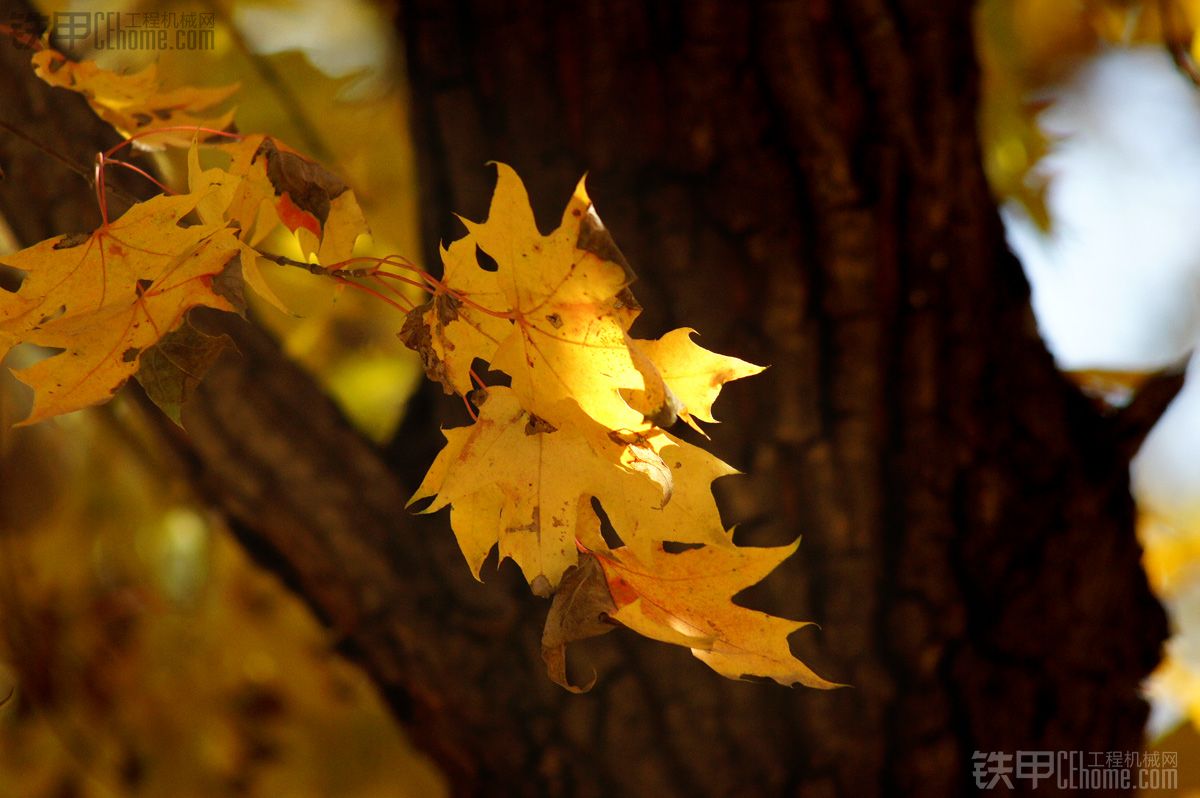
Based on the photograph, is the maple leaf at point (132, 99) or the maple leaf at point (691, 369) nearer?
the maple leaf at point (691, 369)

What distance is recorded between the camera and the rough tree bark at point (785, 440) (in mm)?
887

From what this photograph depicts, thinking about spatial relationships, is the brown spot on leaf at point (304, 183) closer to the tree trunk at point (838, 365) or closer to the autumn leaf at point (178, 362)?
the autumn leaf at point (178, 362)

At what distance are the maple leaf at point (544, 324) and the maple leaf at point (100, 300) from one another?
0.11 meters

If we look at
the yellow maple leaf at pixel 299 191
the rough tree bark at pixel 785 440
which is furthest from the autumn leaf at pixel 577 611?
the rough tree bark at pixel 785 440

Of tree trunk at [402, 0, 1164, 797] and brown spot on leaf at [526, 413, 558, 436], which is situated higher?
brown spot on leaf at [526, 413, 558, 436]

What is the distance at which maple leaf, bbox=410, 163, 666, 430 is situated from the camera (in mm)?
427

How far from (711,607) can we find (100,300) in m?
0.33

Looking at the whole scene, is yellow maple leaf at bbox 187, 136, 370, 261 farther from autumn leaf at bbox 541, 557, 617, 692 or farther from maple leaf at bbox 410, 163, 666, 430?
autumn leaf at bbox 541, 557, 617, 692

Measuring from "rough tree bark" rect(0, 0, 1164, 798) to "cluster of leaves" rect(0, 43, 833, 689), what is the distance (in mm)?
410

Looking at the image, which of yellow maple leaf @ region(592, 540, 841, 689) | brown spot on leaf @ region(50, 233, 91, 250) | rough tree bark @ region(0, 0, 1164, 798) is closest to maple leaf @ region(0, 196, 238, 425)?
brown spot on leaf @ region(50, 233, 91, 250)

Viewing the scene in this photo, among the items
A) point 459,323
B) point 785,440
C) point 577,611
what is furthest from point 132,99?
point 785,440

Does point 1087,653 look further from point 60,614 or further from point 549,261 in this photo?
point 60,614

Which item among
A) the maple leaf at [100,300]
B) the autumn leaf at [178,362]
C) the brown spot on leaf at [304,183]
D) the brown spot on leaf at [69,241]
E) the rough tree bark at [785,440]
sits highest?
the brown spot on leaf at [304,183]

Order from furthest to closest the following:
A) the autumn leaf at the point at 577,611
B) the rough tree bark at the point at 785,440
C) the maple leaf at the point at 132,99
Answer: the rough tree bark at the point at 785,440 → the maple leaf at the point at 132,99 → the autumn leaf at the point at 577,611
